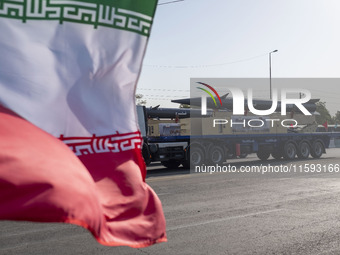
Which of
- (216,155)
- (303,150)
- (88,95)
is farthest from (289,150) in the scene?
(88,95)

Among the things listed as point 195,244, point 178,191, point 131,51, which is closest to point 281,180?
point 178,191

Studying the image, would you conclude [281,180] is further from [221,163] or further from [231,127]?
[231,127]

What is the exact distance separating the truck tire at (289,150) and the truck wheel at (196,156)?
6599 millimetres

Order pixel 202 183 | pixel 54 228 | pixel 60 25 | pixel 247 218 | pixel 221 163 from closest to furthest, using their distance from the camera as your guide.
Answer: pixel 60 25, pixel 54 228, pixel 247 218, pixel 202 183, pixel 221 163

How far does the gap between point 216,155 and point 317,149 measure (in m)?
8.61

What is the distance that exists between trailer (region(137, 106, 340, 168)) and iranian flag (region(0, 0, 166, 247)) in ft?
52.6

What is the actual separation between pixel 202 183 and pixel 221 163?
7.87 metres

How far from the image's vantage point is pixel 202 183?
14.8 metres

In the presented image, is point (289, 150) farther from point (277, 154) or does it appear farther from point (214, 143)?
point (214, 143)

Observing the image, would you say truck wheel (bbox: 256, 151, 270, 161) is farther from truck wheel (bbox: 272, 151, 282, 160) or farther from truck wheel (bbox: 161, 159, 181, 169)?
truck wheel (bbox: 161, 159, 181, 169)

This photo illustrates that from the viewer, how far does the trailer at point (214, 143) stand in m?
20.6

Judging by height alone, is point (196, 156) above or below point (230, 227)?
below

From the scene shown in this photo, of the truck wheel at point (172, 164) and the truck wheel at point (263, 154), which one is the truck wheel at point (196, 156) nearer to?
the truck wheel at point (172, 164)

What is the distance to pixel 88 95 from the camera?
2783 millimetres
